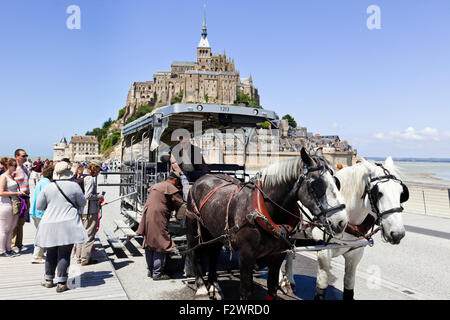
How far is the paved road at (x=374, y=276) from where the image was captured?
5631 mm

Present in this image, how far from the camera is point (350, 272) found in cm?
463

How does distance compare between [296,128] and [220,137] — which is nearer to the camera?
[220,137]

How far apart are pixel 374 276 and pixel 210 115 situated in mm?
4808

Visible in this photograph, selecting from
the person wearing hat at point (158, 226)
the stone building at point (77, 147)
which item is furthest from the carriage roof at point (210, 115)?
the stone building at point (77, 147)

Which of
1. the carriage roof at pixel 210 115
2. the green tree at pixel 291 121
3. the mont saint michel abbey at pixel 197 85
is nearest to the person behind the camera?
the carriage roof at pixel 210 115

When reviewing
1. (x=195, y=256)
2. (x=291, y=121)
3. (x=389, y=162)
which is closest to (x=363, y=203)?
(x=389, y=162)

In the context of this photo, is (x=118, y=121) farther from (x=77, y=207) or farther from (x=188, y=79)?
(x=77, y=207)

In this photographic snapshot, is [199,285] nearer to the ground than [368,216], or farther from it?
nearer to the ground

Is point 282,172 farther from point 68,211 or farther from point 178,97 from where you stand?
point 178,97

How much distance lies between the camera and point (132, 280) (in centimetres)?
615

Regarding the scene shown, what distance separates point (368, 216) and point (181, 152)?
13.7 ft

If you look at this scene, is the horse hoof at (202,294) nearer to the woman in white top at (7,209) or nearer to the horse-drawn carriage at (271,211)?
the horse-drawn carriage at (271,211)

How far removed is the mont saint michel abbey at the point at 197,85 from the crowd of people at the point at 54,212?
11359 centimetres
